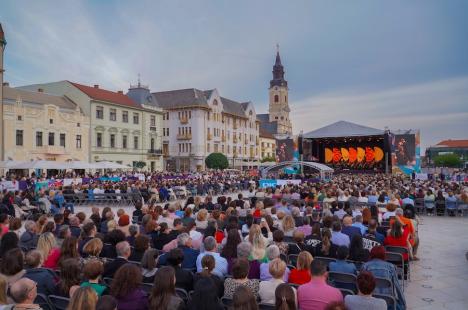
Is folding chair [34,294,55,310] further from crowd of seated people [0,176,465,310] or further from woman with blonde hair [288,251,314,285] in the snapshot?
woman with blonde hair [288,251,314,285]

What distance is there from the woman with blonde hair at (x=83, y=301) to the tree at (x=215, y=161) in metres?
53.7

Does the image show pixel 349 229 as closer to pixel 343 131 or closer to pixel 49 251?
pixel 49 251

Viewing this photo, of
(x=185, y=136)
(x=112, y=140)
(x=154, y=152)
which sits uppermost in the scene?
(x=185, y=136)

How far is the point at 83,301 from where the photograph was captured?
10.9 ft

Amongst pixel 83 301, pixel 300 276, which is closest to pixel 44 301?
pixel 83 301

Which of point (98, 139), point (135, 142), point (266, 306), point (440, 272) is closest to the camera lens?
point (266, 306)

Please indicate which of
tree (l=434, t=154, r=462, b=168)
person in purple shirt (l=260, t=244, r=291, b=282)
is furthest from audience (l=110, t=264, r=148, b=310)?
tree (l=434, t=154, r=462, b=168)

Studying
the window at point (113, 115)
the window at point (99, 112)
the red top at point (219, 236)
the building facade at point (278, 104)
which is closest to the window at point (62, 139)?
the window at point (99, 112)

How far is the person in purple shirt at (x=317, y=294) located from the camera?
4.13 meters

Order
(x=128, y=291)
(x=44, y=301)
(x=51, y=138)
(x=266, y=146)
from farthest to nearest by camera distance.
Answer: (x=266, y=146)
(x=51, y=138)
(x=44, y=301)
(x=128, y=291)

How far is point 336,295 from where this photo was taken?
416cm

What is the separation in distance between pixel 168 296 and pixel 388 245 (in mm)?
5116

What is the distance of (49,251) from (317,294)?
405cm

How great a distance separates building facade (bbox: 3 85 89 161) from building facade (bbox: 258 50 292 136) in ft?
225
